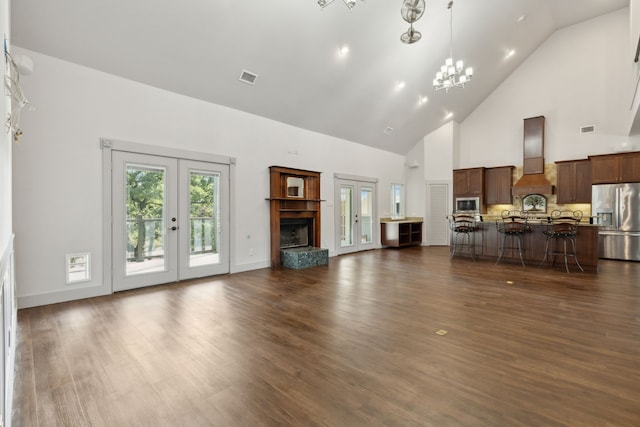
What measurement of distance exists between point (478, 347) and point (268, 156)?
523cm

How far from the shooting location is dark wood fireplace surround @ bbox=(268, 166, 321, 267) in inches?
253

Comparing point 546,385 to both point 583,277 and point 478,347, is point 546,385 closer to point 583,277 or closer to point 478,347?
point 478,347

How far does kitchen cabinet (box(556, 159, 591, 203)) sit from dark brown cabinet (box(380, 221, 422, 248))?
13.1ft

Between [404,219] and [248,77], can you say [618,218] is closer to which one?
[404,219]

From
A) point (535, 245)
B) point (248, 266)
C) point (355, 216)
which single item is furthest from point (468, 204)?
point (248, 266)

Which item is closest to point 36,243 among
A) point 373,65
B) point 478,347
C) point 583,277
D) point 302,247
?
point 302,247

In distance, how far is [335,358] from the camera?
8.13 feet

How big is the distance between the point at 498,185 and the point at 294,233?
6.68m

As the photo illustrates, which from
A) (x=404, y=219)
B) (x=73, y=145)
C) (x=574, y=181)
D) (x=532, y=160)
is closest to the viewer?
(x=73, y=145)

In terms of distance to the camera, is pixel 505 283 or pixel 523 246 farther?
pixel 523 246

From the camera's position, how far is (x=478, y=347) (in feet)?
8.69

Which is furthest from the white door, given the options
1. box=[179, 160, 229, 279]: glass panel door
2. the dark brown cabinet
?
box=[179, 160, 229, 279]: glass panel door

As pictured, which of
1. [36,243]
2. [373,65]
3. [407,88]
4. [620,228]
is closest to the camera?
[36,243]

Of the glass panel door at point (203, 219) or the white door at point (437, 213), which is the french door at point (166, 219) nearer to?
the glass panel door at point (203, 219)
